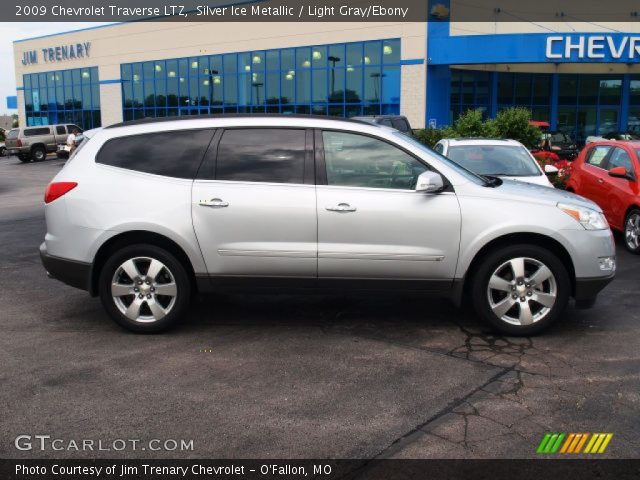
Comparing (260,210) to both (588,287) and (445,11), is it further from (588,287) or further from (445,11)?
(445,11)

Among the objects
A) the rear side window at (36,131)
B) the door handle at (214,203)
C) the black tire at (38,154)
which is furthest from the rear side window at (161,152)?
the rear side window at (36,131)

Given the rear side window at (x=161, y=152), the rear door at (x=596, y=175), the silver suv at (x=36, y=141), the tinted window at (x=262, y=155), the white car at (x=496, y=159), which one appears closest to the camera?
the tinted window at (x=262, y=155)

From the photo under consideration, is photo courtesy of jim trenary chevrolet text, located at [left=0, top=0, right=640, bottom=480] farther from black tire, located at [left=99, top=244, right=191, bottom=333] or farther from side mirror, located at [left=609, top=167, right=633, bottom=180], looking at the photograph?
side mirror, located at [left=609, top=167, right=633, bottom=180]

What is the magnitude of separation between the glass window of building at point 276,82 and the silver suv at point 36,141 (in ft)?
21.8

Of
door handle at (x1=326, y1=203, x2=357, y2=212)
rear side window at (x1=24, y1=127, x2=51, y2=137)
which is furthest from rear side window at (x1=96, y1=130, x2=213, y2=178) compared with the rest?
rear side window at (x1=24, y1=127, x2=51, y2=137)

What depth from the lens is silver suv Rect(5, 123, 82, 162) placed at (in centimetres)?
3645

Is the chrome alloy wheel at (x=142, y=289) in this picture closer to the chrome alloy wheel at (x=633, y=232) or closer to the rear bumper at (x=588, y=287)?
the rear bumper at (x=588, y=287)

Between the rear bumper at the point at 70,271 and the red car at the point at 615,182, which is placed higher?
the red car at the point at 615,182

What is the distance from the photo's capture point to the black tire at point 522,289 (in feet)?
17.6

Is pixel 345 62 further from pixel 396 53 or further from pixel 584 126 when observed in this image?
pixel 584 126

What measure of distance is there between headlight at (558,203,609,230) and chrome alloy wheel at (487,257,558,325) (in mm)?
488

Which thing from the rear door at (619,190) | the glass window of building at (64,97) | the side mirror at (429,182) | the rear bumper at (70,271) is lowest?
Result: the rear bumper at (70,271)

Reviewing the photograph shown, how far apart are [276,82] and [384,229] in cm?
3288

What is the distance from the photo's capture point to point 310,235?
17.6ft
